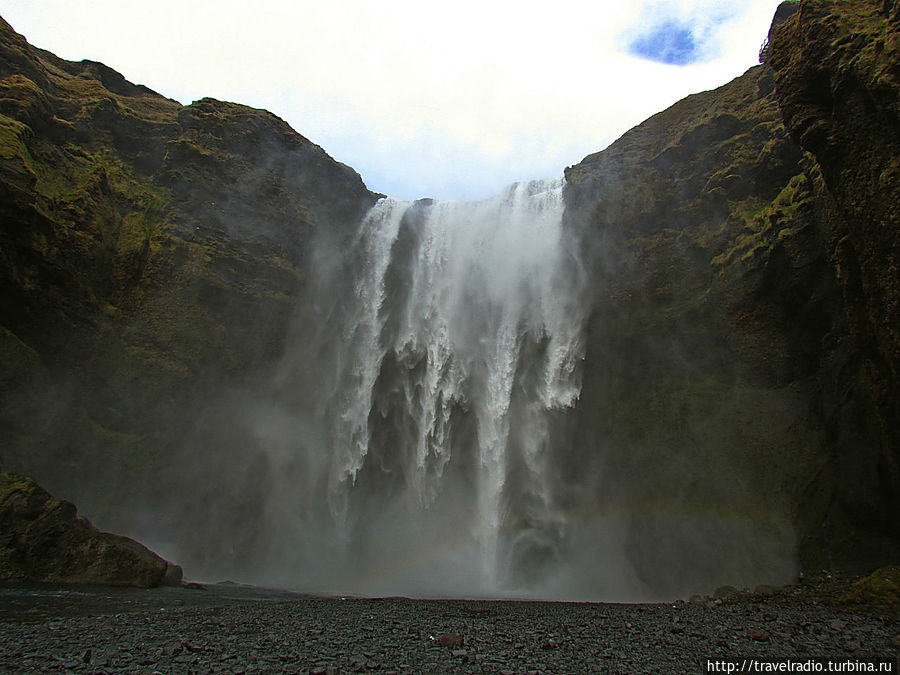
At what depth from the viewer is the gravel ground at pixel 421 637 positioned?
21.1ft

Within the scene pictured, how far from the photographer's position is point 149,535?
69.2ft

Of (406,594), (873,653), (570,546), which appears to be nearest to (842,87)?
(873,653)

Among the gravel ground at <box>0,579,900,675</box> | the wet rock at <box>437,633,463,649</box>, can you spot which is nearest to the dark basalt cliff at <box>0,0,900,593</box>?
the gravel ground at <box>0,579,900,675</box>

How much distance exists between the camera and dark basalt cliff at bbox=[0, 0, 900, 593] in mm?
14750

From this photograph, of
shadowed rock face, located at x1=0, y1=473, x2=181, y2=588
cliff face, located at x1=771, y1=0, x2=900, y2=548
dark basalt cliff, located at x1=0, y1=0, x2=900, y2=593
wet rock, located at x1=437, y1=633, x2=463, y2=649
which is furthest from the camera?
dark basalt cliff, located at x1=0, y1=0, x2=900, y2=593

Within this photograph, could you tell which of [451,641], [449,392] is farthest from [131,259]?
[451,641]

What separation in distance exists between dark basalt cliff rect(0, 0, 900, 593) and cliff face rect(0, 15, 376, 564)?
0.09 metres

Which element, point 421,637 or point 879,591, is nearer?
point 421,637

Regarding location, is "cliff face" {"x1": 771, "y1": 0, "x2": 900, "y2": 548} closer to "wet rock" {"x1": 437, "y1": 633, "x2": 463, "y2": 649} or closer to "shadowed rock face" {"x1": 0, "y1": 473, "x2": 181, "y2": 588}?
"wet rock" {"x1": 437, "y1": 633, "x2": 463, "y2": 649}

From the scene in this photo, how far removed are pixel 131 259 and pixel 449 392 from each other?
49.5ft

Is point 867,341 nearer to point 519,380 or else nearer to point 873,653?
point 873,653

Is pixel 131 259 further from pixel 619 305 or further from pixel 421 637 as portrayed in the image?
pixel 421 637

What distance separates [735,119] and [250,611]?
24754 mm

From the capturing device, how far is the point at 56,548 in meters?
14.9
